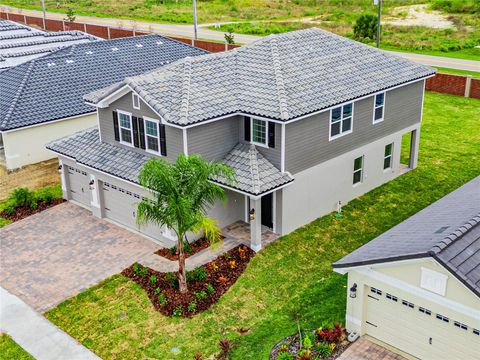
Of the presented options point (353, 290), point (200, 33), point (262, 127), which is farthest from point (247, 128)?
point (200, 33)

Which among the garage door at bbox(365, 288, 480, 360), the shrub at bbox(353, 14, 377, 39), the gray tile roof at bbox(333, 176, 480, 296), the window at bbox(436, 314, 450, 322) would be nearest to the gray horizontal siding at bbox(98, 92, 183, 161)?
the gray tile roof at bbox(333, 176, 480, 296)

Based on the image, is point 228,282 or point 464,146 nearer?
point 228,282

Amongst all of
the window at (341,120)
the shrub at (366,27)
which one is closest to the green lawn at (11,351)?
the window at (341,120)

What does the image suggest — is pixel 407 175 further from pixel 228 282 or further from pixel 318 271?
pixel 228 282

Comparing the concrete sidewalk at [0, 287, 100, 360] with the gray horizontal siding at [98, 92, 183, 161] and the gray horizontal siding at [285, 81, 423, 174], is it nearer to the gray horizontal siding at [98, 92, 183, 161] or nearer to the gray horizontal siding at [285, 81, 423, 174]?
the gray horizontal siding at [98, 92, 183, 161]

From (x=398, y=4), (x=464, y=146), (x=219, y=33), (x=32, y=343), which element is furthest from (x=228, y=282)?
(x=398, y=4)

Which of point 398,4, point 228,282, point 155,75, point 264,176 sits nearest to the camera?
point 228,282
